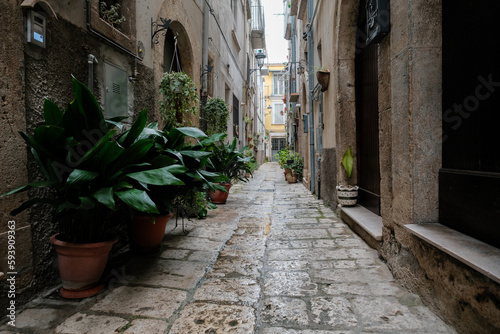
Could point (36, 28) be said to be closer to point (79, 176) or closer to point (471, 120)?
point (79, 176)

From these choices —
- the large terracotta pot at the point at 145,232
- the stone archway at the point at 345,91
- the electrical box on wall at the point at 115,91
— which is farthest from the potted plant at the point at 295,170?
the large terracotta pot at the point at 145,232

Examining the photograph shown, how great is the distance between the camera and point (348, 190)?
3984 mm

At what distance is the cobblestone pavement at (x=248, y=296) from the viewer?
5.28ft

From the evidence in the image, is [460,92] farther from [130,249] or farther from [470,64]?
[130,249]

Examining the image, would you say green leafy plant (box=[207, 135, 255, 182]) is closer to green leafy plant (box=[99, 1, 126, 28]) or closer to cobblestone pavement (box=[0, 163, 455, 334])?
cobblestone pavement (box=[0, 163, 455, 334])

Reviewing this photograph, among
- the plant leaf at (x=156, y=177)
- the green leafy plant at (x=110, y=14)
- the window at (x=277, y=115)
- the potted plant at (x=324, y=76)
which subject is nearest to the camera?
the plant leaf at (x=156, y=177)

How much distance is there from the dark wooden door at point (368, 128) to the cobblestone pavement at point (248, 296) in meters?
0.75

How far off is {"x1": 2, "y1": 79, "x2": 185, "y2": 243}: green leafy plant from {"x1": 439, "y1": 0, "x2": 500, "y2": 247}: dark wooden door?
1.63m

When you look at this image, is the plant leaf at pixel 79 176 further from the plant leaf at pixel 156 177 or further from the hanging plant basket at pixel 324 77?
the hanging plant basket at pixel 324 77

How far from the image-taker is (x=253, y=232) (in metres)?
3.56

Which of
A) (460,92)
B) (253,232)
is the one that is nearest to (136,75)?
(253,232)

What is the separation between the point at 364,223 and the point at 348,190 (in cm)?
94

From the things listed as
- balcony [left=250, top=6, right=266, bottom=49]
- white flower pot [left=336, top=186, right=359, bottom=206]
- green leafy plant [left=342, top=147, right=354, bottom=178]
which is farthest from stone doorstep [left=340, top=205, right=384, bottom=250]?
balcony [left=250, top=6, right=266, bottom=49]

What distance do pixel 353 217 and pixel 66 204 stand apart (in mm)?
2739
